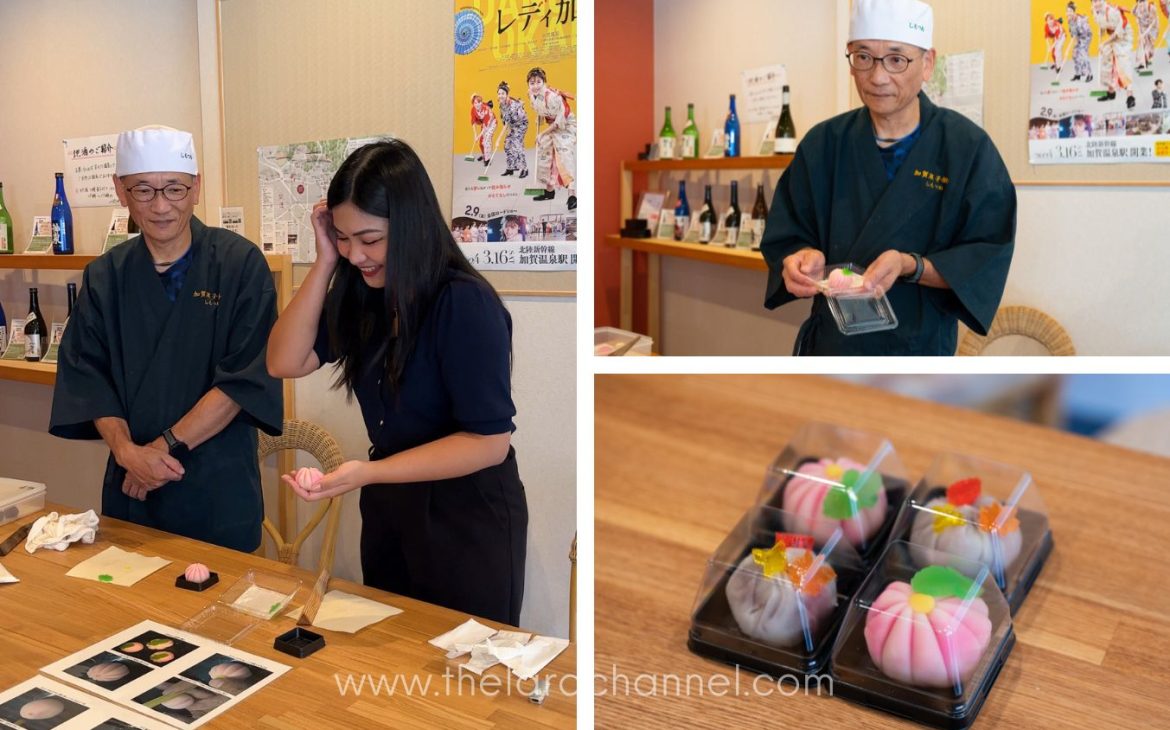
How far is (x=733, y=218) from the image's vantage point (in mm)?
771

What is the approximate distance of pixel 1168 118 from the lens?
23.4 inches

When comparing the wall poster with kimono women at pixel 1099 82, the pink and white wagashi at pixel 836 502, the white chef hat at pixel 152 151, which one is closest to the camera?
the pink and white wagashi at pixel 836 502

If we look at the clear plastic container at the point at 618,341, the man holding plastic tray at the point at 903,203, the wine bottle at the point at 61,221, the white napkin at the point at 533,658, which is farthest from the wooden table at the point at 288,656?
the wine bottle at the point at 61,221

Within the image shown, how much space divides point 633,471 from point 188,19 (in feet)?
3.59

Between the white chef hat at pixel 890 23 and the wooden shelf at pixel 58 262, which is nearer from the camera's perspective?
the white chef hat at pixel 890 23

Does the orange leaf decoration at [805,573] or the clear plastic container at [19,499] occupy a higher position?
the orange leaf decoration at [805,573]

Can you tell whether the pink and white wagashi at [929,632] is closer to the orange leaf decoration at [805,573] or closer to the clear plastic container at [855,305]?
the orange leaf decoration at [805,573]

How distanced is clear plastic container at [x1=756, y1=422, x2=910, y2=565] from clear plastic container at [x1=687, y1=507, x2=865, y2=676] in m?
0.03

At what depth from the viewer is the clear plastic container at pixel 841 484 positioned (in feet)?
1.52

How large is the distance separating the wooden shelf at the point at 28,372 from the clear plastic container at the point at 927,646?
3.98 feet

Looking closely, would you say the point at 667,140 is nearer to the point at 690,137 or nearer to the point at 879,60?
the point at 690,137

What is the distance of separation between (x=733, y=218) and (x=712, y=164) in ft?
0.37

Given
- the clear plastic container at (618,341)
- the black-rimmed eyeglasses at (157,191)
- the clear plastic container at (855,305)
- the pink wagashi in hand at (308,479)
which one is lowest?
the pink wagashi in hand at (308,479)

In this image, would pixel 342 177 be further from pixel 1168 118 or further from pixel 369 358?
pixel 1168 118
